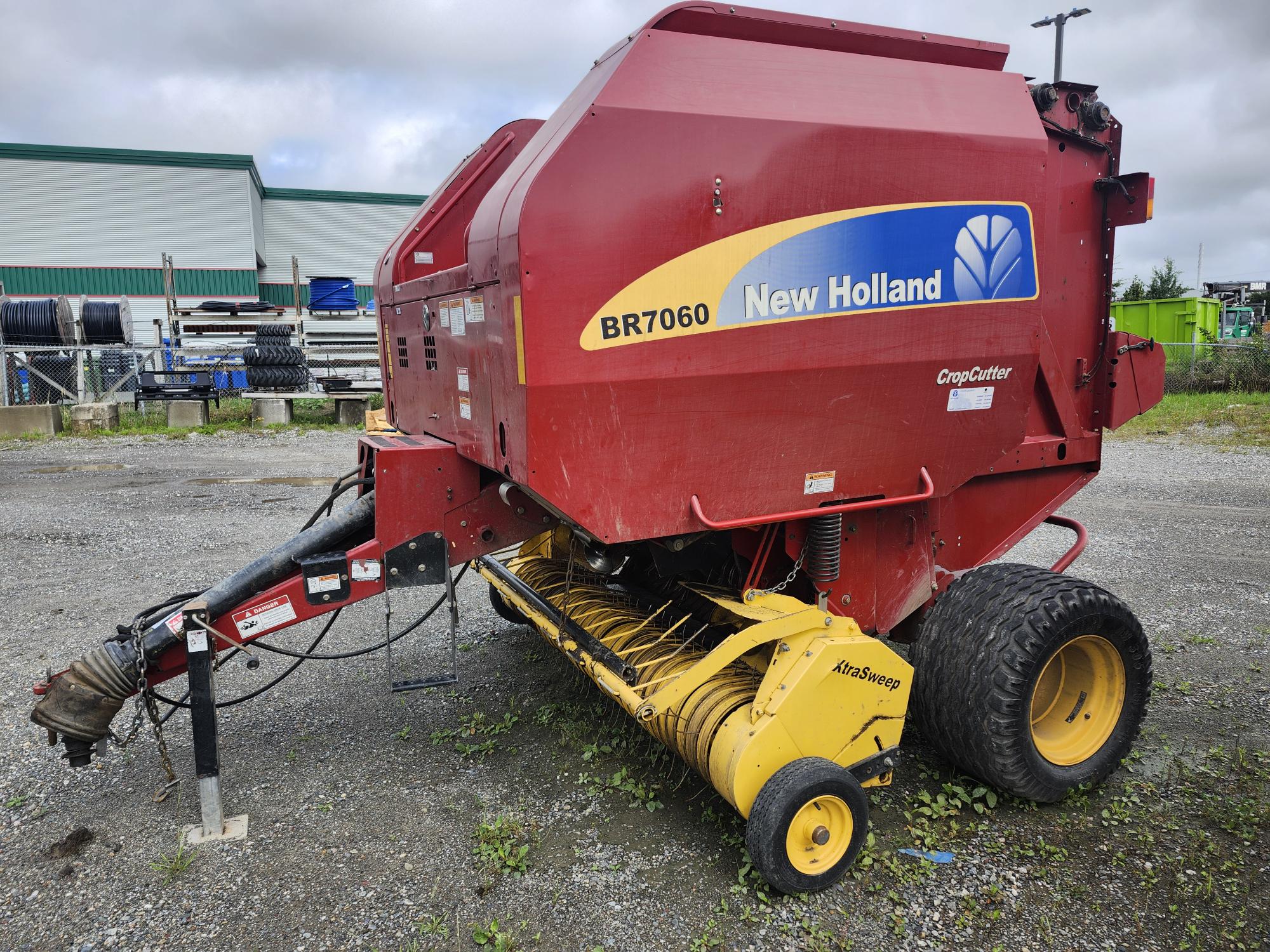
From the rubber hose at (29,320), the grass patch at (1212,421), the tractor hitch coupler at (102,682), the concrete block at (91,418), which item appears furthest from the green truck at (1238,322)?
the rubber hose at (29,320)

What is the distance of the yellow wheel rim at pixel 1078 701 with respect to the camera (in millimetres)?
3369

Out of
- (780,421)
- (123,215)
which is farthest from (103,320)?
(780,421)

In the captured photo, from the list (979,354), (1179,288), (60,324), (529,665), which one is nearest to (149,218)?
(60,324)

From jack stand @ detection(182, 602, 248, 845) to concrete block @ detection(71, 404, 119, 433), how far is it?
13.8m

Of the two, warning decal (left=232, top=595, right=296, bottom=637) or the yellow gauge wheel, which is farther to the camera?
warning decal (left=232, top=595, right=296, bottom=637)

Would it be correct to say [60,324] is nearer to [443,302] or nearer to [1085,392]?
[443,302]

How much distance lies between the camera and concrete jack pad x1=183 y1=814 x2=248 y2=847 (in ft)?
10.1

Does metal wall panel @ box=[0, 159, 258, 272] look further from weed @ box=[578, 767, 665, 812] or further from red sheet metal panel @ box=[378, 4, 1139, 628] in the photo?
weed @ box=[578, 767, 665, 812]

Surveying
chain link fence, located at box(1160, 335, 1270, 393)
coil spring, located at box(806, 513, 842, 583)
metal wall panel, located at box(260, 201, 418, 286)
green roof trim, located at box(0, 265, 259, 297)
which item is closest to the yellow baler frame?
coil spring, located at box(806, 513, 842, 583)

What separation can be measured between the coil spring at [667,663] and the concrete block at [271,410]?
12989 mm

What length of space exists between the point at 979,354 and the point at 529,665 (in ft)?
9.34

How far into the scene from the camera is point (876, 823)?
10.4ft

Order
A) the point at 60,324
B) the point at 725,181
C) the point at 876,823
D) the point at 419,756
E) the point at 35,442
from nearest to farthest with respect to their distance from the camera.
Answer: the point at 725,181 → the point at 876,823 → the point at 419,756 → the point at 35,442 → the point at 60,324

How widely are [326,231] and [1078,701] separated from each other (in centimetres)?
3340
